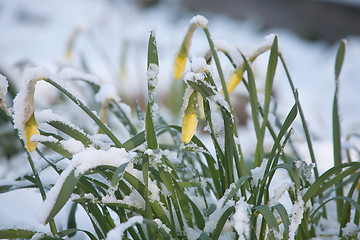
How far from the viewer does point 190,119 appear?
0.71m

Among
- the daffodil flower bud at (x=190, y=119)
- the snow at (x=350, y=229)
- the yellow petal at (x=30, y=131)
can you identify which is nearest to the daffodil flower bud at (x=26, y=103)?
the yellow petal at (x=30, y=131)

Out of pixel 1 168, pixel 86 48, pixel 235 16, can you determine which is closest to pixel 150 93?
pixel 1 168

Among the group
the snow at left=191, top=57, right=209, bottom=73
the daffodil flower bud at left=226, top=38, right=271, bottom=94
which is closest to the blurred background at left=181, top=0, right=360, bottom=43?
the daffodil flower bud at left=226, top=38, right=271, bottom=94

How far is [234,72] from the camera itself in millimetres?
893

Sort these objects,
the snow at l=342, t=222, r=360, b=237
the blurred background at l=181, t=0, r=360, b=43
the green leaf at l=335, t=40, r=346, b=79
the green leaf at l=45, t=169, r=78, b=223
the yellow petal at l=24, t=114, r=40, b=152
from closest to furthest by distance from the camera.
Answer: the green leaf at l=45, t=169, r=78, b=223, the yellow petal at l=24, t=114, r=40, b=152, the snow at l=342, t=222, r=360, b=237, the green leaf at l=335, t=40, r=346, b=79, the blurred background at l=181, t=0, r=360, b=43

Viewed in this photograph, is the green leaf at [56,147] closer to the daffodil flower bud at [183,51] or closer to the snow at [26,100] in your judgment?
the snow at [26,100]

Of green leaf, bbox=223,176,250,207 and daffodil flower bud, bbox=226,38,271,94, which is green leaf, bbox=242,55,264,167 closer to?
daffodil flower bud, bbox=226,38,271,94

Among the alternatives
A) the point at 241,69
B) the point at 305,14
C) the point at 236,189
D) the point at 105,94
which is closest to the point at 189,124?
the point at 236,189

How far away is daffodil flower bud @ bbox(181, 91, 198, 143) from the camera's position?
2.35 ft

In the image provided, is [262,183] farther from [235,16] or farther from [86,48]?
[235,16]

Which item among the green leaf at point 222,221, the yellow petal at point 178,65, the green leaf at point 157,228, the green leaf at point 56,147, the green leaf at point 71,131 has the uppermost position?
the yellow petal at point 178,65

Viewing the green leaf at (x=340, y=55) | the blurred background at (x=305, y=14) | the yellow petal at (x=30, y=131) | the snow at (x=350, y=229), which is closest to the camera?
the yellow petal at (x=30, y=131)

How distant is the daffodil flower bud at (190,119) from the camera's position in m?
0.71

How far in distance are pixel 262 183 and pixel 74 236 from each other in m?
0.43
